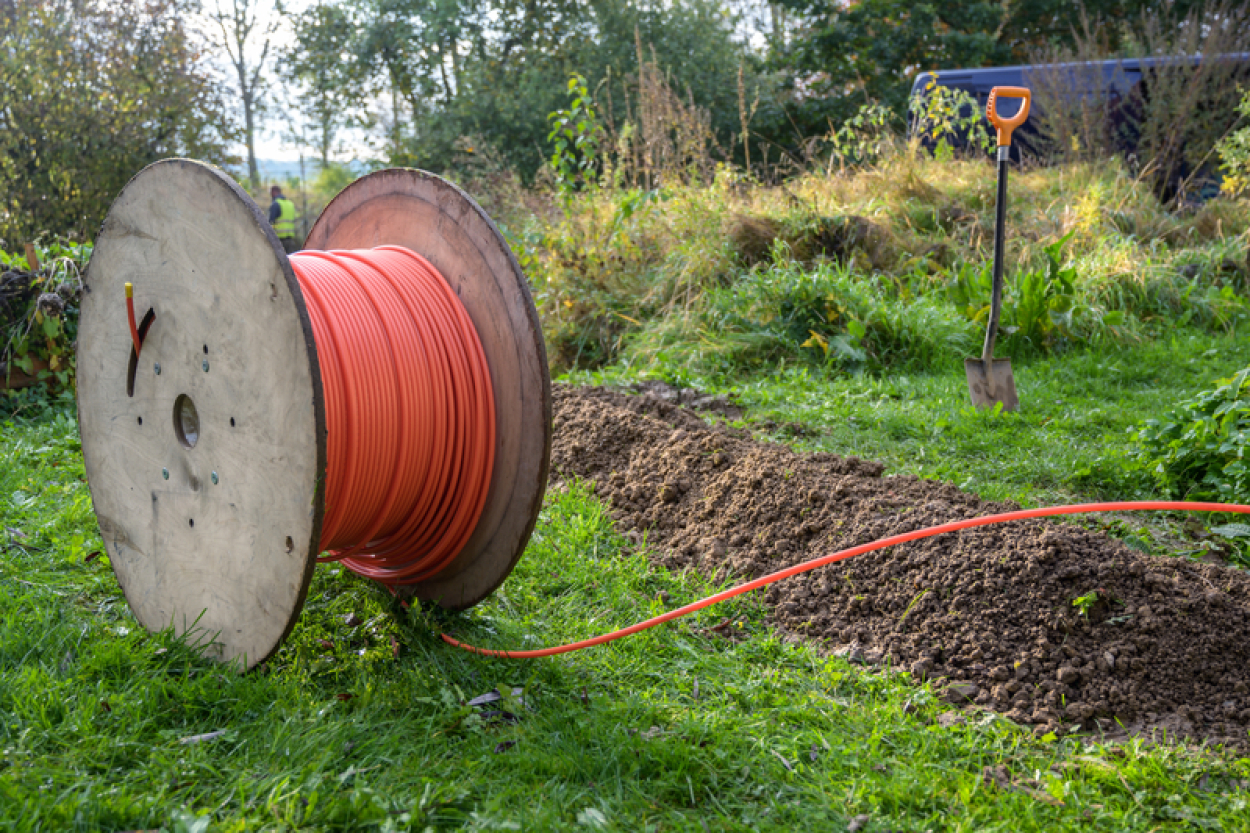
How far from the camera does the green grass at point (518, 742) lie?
1816 millimetres

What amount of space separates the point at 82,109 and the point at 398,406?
26.0 feet

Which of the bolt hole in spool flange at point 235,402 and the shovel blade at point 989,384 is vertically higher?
the bolt hole in spool flange at point 235,402

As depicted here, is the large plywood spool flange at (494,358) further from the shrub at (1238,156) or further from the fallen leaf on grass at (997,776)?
the shrub at (1238,156)

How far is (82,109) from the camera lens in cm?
811

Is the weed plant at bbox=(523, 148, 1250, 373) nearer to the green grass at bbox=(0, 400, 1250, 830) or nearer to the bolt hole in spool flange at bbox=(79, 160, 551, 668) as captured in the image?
the bolt hole in spool flange at bbox=(79, 160, 551, 668)

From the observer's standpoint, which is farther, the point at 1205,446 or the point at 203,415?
the point at 1205,446


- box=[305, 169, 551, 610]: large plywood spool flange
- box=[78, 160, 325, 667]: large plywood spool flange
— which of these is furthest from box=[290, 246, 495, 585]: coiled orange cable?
box=[78, 160, 325, 667]: large plywood spool flange

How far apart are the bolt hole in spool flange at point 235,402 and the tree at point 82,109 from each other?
20.3ft

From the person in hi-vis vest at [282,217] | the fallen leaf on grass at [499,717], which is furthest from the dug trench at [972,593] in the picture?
the person in hi-vis vest at [282,217]

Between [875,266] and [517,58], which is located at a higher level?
[517,58]

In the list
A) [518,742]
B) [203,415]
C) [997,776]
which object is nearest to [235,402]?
[203,415]

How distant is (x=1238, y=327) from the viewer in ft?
19.8

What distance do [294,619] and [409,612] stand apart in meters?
0.55

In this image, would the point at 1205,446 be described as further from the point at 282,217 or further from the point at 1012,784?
the point at 282,217
